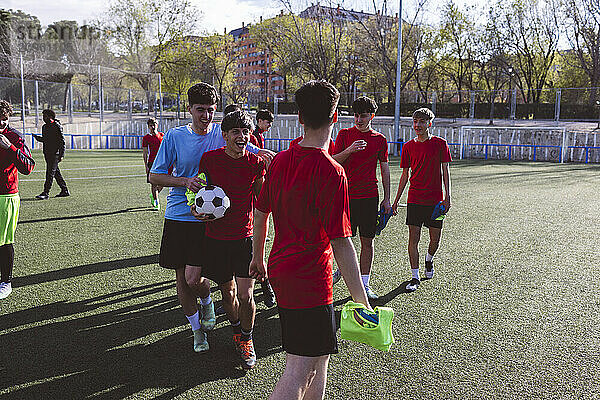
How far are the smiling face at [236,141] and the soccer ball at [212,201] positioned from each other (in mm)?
325

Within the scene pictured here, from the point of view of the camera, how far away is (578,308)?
5023 millimetres

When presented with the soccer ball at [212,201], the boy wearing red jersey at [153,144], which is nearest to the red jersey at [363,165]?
the soccer ball at [212,201]

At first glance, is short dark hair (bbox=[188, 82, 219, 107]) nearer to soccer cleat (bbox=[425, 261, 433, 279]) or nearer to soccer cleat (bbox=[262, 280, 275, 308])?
soccer cleat (bbox=[262, 280, 275, 308])

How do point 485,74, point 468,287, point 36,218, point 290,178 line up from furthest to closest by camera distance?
point 485,74 → point 36,218 → point 468,287 → point 290,178

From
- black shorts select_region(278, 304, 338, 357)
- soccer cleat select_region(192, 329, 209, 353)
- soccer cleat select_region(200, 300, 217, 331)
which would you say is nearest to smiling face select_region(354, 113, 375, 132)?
soccer cleat select_region(200, 300, 217, 331)

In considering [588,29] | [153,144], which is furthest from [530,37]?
[153,144]

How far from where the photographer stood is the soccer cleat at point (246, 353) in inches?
147

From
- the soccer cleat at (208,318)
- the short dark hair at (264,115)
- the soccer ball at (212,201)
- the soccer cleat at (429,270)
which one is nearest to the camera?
the soccer ball at (212,201)

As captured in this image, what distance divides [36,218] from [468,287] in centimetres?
796

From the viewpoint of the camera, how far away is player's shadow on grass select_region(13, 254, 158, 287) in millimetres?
5734

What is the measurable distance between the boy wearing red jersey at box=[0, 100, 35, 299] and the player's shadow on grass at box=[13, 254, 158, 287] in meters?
0.40

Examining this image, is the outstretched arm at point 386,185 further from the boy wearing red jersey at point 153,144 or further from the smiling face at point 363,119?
the boy wearing red jersey at point 153,144

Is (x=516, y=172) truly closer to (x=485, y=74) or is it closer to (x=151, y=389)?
(x=151, y=389)

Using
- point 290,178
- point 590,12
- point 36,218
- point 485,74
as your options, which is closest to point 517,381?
point 290,178
